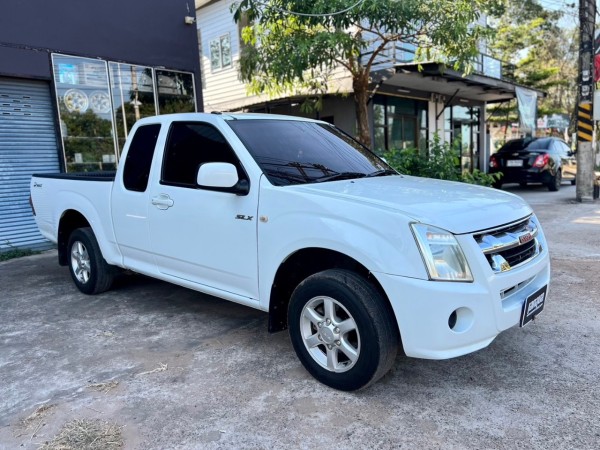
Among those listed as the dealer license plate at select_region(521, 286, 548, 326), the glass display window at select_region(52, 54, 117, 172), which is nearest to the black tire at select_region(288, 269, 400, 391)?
the dealer license plate at select_region(521, 286, 548, 326)

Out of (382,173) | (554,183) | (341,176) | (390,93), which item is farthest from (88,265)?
(554,183)

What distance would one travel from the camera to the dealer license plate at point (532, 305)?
2.95 meters

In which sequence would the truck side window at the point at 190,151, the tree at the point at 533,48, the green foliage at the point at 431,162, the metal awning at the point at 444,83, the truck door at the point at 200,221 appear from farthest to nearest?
the tree at the point at 533,48 < the metal awning at the point at 444,83 < the green foliage at the point at 431,162 < the truck side window at the point at 190,151 < the truck door at the point at 200,221

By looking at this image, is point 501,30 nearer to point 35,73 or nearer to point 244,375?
point 35,73

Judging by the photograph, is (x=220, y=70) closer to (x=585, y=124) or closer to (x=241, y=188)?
(x=585, y=124)

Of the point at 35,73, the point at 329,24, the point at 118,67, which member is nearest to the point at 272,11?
the point at 329,24

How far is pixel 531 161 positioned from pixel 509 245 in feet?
40.4

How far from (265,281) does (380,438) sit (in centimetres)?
A: 127

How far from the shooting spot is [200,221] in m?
3.75

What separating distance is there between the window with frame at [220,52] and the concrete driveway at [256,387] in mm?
12734

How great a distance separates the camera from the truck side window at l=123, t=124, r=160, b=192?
4.37 m

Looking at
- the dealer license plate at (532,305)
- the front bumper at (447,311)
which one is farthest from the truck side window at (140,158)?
the dealer license plate at (532,305)

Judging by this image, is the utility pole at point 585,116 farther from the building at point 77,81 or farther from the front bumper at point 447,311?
the front bumper at point 447,311

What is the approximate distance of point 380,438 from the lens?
2.60 metres
